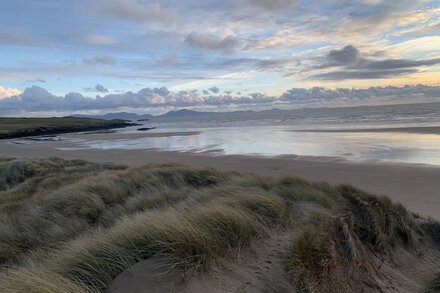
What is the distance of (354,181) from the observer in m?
14.5

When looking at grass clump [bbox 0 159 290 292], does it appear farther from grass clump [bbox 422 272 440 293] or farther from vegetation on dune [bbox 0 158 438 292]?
grass clump [bbox 422 272 440 293]

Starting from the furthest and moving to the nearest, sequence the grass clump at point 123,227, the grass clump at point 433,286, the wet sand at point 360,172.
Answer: the wet sand at point 360,172 < the grass clump at point 433,286 < the grass clump at point 123,227

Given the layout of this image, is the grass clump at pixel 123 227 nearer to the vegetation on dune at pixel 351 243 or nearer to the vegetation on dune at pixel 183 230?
the vegetation on dune at pixel 183 230

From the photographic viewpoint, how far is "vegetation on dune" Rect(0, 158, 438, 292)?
3862mm

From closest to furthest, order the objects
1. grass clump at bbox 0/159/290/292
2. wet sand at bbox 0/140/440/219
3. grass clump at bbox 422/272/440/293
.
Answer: grass clump at bbox 0/159/290/292, grass clump at bbox 422/272/440/293, wet sand at bbox 0/140/440/219

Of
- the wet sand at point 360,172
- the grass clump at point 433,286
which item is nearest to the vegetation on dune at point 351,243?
the grass clump at point 433,286

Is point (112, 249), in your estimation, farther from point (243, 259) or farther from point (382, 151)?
point (382, 151)

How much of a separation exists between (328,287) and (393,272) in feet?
6.15

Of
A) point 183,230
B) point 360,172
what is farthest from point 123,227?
point 360,172

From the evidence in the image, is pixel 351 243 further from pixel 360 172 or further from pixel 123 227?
pixel 360 172

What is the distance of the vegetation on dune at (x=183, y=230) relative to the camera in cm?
386

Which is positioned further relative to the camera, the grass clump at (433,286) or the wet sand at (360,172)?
the wet sand at (360,172)

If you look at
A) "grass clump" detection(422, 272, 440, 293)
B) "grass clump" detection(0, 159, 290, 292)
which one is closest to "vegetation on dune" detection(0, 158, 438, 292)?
"grass clump" detection(0, 159, 290, 292)

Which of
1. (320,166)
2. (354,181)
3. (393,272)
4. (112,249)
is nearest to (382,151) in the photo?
(320,166)
